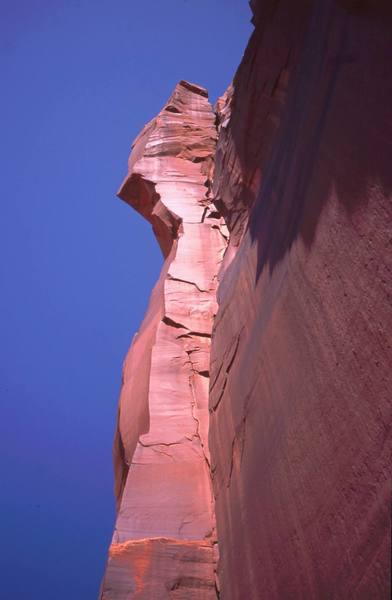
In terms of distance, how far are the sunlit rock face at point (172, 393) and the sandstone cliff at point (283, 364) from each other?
2 centimetres

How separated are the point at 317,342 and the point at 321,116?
152 cm

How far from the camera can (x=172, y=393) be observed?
A: 5.75 metres

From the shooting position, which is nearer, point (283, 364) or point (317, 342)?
point (317, 342)

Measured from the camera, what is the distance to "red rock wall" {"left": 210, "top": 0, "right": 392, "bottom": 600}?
222 cm

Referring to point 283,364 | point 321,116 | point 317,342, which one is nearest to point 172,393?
point 283,364

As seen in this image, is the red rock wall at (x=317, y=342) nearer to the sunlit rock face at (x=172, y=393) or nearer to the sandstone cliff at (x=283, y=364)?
the sandstone cliff at (x=283, y=364)

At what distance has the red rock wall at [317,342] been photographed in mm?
2221

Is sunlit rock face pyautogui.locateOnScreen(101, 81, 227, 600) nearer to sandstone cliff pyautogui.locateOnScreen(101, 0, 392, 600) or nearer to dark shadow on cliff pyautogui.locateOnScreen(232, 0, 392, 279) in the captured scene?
sandstone cliff pyautogui.locateOnScreen(101, 0, 392, 600)

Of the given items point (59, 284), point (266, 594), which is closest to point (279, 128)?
point (266, 594)

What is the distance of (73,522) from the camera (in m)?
59.4

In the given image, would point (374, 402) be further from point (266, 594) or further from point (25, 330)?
point (25, 330)

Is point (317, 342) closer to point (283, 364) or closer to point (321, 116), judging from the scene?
point (283, 364)

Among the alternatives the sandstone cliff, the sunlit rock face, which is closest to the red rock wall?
the sandstone cliff

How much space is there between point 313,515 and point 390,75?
2.18 m
